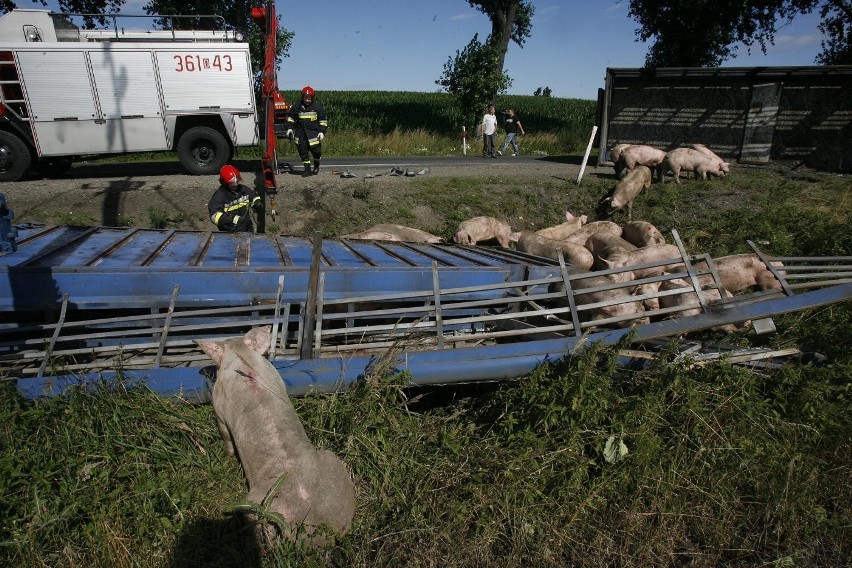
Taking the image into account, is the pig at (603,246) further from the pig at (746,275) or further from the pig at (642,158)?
the pig at (642,158)

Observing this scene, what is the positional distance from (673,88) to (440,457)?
1483 centimetres

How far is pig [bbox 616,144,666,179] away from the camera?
13.7m

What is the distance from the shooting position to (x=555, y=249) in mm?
8734

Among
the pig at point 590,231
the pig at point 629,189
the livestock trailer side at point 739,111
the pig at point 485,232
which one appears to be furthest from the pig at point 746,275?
the livestock trailer side at point 739,111

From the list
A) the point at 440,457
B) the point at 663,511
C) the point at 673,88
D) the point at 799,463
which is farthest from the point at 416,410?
the point at 673,88

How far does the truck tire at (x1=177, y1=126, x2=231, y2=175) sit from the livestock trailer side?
10.3 m

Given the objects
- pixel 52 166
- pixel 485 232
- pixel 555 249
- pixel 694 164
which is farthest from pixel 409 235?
pixel 52 166

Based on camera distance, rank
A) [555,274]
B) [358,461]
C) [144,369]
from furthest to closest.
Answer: [555,274], [144,369], [358,461]

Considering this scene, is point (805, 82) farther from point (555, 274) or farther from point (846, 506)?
point (846, 506)

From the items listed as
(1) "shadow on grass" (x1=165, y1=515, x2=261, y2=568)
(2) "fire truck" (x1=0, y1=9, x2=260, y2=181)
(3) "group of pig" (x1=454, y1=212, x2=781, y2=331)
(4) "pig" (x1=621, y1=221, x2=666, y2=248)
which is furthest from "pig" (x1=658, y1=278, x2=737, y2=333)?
(2) "fire truck" (x1=0, y1=9, x2=260, y2=181)

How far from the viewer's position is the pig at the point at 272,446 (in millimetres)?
A: 3607

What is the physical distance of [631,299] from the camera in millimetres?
5496

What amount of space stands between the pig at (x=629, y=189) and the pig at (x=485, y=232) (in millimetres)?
2964

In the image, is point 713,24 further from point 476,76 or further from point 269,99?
point 269,99
